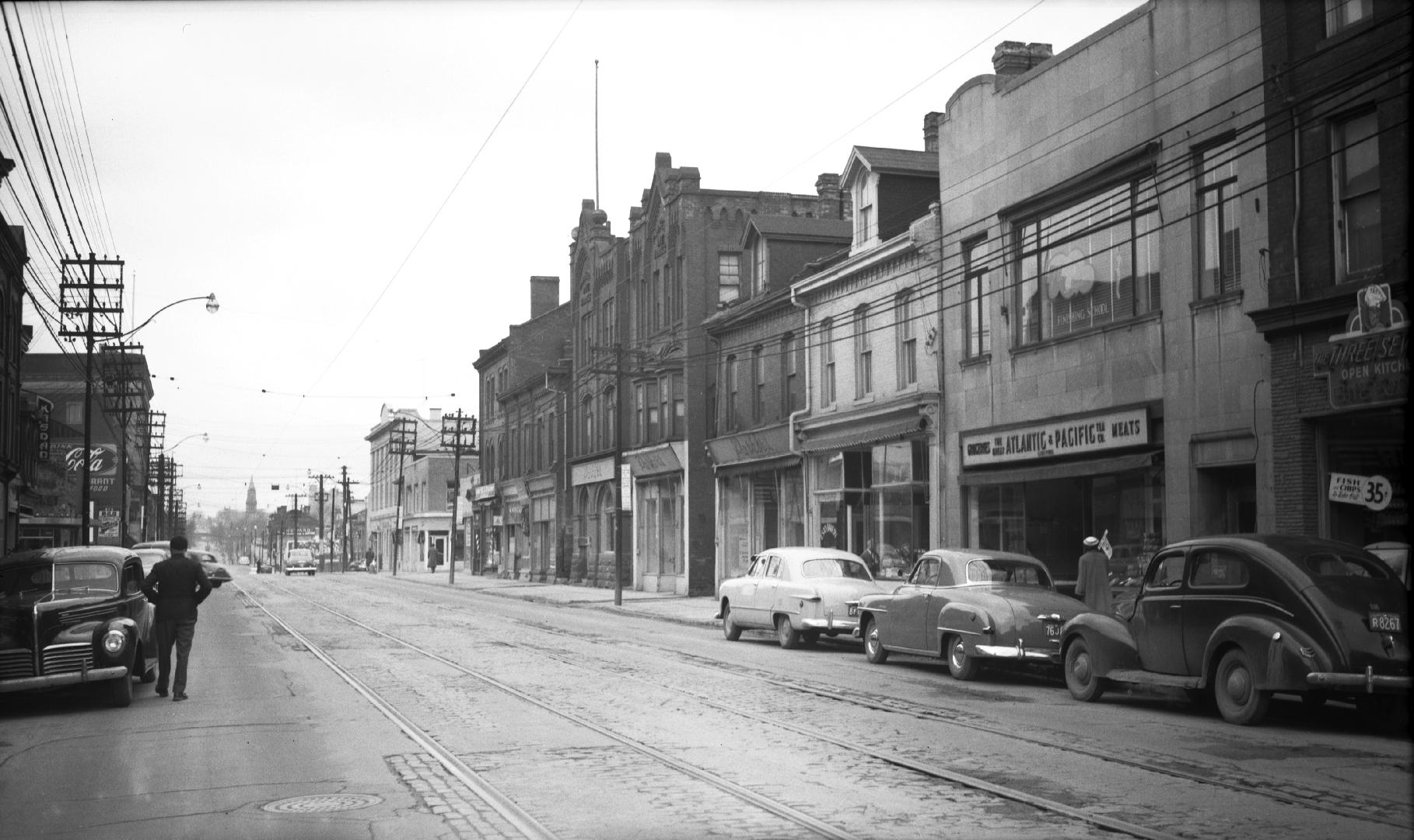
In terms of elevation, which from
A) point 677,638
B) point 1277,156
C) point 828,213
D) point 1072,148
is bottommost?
point 677,638

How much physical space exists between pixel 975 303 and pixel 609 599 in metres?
19.7

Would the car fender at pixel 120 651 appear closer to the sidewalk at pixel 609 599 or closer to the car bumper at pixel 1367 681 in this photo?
the car bumper at pixel 1367 681

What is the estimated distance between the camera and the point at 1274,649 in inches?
488

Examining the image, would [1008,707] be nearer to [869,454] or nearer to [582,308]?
[869,454]

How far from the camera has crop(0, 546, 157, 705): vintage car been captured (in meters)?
14.6

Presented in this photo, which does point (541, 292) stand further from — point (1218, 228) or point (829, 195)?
point (1218, 228)

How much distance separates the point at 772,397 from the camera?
38188 mm

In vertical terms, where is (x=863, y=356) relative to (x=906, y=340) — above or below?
below

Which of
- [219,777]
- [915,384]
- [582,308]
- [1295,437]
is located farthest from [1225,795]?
[582,308]

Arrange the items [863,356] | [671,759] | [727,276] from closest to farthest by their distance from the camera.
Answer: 1. [671,759]
2. [863,356]
3. [727,276]

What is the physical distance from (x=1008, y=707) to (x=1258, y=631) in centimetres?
289

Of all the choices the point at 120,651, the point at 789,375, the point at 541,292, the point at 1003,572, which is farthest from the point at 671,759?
the point at 541,292

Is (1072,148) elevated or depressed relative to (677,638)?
elevated

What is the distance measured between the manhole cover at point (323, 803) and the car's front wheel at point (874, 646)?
11.9 metres
